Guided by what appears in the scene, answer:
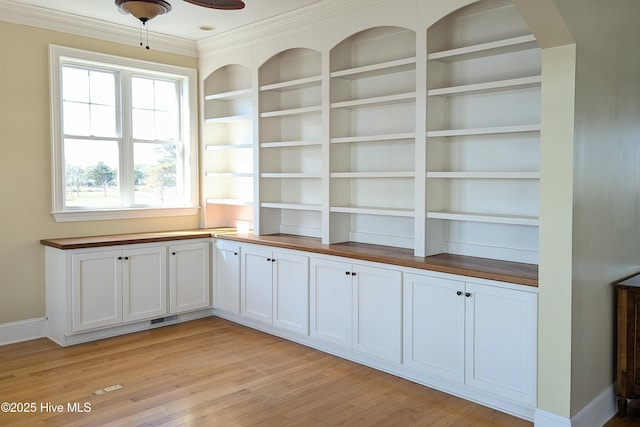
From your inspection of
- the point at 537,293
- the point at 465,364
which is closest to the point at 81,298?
the point at 465,364

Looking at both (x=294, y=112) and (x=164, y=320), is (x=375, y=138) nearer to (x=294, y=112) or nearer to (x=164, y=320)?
(x=294, y=112)

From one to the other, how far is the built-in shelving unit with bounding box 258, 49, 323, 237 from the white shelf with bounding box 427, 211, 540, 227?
1.45 m

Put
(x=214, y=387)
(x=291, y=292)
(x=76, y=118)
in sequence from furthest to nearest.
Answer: (x=76, y=118) < (x=291, y=292) < (x=214, y=387)

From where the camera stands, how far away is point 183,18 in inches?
188

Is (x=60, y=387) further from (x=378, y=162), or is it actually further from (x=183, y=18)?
(x=183, y=18)

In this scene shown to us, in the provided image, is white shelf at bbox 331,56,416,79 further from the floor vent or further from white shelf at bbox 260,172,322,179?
the floor vent

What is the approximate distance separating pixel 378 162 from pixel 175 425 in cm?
251

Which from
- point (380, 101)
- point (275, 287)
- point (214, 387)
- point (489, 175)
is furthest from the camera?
point (275, 287)

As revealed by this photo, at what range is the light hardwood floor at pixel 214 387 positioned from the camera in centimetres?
315

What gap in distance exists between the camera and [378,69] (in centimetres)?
412

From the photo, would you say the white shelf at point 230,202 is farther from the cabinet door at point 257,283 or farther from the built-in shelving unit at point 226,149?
the cabinet door at point 257,283

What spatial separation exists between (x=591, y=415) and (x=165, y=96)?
467cm

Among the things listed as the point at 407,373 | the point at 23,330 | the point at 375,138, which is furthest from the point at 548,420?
the point at 23,330

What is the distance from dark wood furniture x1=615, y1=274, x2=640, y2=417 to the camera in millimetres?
3117
